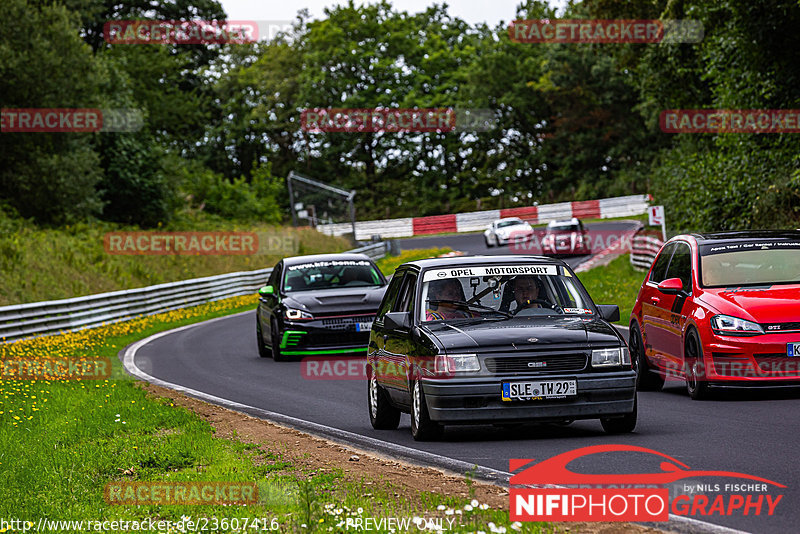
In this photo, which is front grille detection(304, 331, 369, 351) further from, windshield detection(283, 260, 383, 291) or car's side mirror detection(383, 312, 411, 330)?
car's side mirror detection(383, 312, 411, 330)

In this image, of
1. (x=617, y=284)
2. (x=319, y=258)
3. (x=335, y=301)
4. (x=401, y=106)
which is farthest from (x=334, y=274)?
(x=401, y=106)

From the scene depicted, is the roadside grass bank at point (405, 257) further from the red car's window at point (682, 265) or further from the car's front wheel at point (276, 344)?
the red car's window at point (682, 265)

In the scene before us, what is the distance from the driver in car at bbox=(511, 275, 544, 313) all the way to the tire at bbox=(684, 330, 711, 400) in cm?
215

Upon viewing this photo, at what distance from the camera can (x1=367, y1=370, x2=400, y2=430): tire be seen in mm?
A: 10359

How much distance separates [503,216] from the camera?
242 ft

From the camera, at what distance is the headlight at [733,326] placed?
1091cm

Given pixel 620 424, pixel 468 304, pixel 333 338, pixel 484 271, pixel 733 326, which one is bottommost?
pixel 333 338

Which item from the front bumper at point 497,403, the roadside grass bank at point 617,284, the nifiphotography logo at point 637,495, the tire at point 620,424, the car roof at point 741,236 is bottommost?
the roadside grass bank at point 617,284

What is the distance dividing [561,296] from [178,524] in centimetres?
482

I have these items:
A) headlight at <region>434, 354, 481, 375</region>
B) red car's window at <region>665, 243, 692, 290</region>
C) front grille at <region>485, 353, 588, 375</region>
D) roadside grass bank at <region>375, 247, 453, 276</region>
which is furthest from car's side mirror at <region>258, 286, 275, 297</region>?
roadside grass bank at <region>375, 247, 453, 276</region>

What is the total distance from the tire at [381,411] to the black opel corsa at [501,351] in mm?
13

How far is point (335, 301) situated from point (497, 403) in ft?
30.6

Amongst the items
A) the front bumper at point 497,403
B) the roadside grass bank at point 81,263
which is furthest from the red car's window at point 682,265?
the roadside grass bank at point 81,263

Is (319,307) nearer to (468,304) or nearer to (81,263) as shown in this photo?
(468,304)
